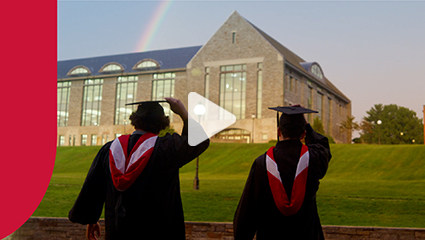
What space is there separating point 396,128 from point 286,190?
269 ft

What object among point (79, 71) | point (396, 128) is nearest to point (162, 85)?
point (79, 71)

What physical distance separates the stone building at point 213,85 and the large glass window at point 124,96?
0.48ft

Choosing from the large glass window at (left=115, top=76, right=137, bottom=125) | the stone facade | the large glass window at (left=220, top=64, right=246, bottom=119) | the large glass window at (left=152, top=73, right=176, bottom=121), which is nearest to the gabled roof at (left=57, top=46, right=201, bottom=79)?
the large glass window at (left=152, top=73, right=176, bottom=121)

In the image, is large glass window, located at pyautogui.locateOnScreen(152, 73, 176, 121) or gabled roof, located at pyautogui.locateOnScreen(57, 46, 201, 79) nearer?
large glass window, located at pyautogui.locateOnScreen(152, 73, 176, 121)

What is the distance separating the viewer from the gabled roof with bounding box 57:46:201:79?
59956mm

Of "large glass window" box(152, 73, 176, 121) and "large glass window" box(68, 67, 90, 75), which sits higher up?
"large glass window" box(68, 67, 90, 75)

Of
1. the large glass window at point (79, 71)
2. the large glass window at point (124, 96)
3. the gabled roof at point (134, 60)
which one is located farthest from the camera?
the large glass window at point (79, 71)

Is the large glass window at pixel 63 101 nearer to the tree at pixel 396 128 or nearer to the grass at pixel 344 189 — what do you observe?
the grass at pixel 344 189

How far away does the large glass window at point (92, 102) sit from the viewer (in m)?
62.5

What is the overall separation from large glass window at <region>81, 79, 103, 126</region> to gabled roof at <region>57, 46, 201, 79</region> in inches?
68.5

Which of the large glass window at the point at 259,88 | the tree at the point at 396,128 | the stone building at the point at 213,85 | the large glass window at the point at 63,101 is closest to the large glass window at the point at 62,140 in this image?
the stone building at the point at 213,85

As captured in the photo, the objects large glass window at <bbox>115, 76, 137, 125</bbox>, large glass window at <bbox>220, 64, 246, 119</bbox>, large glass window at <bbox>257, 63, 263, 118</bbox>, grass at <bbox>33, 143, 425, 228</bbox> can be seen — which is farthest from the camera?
large glass window at <bbox>115, 76, 137, 125</bbox>

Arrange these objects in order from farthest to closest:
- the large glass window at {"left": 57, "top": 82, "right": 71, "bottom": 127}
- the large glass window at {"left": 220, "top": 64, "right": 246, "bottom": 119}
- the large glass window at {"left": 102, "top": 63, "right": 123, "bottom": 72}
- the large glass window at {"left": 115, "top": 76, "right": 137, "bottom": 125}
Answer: the large glass window at {"left": 57, "top": 82, "right": 71, "bottom": 127}, the large glass window at {"left": 102, "top": 63, "right": 123, "bottom": 72}, the large glass window at {"left": 115, "top": 76, "right": 137, "bottom": 125}, the large glass window at {"left": 220, "top": 64, "right": 246, "bottom": 119}

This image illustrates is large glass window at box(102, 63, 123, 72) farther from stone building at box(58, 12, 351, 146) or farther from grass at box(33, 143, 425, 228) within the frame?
grass at box(33, 143, 425, 228)
